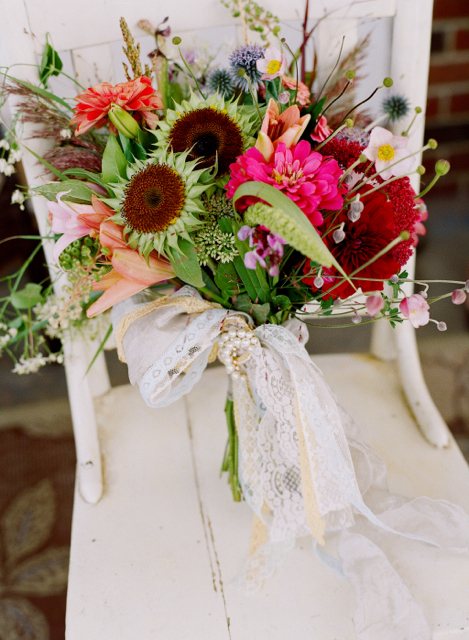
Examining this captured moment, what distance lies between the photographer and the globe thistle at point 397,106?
2.24 ft

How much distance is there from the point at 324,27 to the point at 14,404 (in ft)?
4.20

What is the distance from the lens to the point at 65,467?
4.24 ft

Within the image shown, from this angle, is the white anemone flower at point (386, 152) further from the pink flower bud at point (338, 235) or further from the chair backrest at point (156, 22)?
the chair backrest at point (156, 22)

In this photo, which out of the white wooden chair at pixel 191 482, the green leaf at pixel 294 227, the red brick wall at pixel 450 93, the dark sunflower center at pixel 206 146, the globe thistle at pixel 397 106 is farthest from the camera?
the red brick wall at pixel 450 93

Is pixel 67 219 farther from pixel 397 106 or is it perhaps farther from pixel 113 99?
pixel 397 106

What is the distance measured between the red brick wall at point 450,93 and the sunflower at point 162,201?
1434mm

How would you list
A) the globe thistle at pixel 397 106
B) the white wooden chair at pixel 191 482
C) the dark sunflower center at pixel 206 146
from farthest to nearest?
1. the globe thistle at pixel 397 106
2. the white wooden chair at pixel 191 482
3. the dark sunflower center at pixel 206 146

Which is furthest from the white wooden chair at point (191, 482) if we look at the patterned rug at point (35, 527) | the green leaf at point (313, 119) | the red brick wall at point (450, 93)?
the red brick wall at point (450, 93)

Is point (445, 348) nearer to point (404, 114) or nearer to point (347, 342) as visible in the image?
point (347, 342)

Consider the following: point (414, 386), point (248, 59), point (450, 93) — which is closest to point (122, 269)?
point (248, 59)

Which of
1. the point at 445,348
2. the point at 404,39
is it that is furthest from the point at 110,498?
the point at 445,348

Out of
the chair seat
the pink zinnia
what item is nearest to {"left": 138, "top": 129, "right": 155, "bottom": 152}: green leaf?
the pink zinnia

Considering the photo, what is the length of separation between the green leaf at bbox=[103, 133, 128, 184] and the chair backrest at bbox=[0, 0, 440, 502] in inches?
7.3

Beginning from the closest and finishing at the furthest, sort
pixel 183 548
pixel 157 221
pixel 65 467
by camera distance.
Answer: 1. pixel 157 221
2. pixel 183 548
3. pixel 65 467
